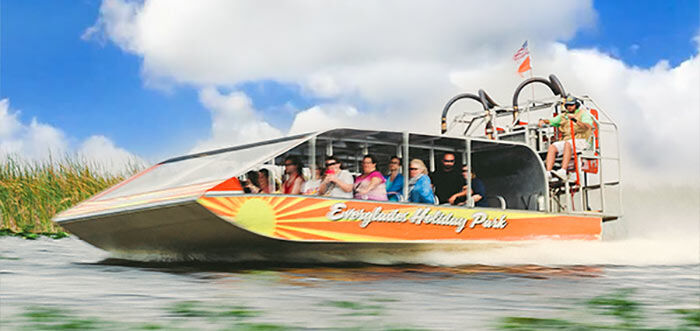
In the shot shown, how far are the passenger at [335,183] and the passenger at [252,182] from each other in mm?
848

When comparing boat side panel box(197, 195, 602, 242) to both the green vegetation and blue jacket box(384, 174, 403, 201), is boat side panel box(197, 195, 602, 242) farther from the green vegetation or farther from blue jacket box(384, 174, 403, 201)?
the green vegetation

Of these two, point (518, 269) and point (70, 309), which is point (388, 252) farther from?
point (70, 309)

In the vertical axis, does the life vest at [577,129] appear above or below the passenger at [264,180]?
above

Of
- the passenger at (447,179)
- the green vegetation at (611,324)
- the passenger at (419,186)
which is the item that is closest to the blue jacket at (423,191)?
the passenger at (419,186)

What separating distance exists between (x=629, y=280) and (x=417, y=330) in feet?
17.8

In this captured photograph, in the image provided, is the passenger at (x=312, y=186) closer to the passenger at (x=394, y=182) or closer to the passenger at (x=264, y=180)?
the passenger at (x=264, y=180)

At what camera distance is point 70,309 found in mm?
5648

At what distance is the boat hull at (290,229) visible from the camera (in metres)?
9.90

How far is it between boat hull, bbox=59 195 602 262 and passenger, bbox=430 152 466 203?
814mm

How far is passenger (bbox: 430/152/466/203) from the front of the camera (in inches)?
499

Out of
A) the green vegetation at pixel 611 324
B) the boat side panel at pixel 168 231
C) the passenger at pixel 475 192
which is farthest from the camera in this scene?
the passenger at pixel 475 192

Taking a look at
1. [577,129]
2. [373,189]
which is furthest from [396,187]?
[577,129]

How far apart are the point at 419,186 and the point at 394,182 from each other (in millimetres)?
389

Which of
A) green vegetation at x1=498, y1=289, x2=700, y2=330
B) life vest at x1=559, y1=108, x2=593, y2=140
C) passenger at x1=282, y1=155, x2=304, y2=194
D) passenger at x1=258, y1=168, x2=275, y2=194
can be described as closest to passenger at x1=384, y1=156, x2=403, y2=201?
passenger at x1=282, y1=155, x2=304, y2=194
